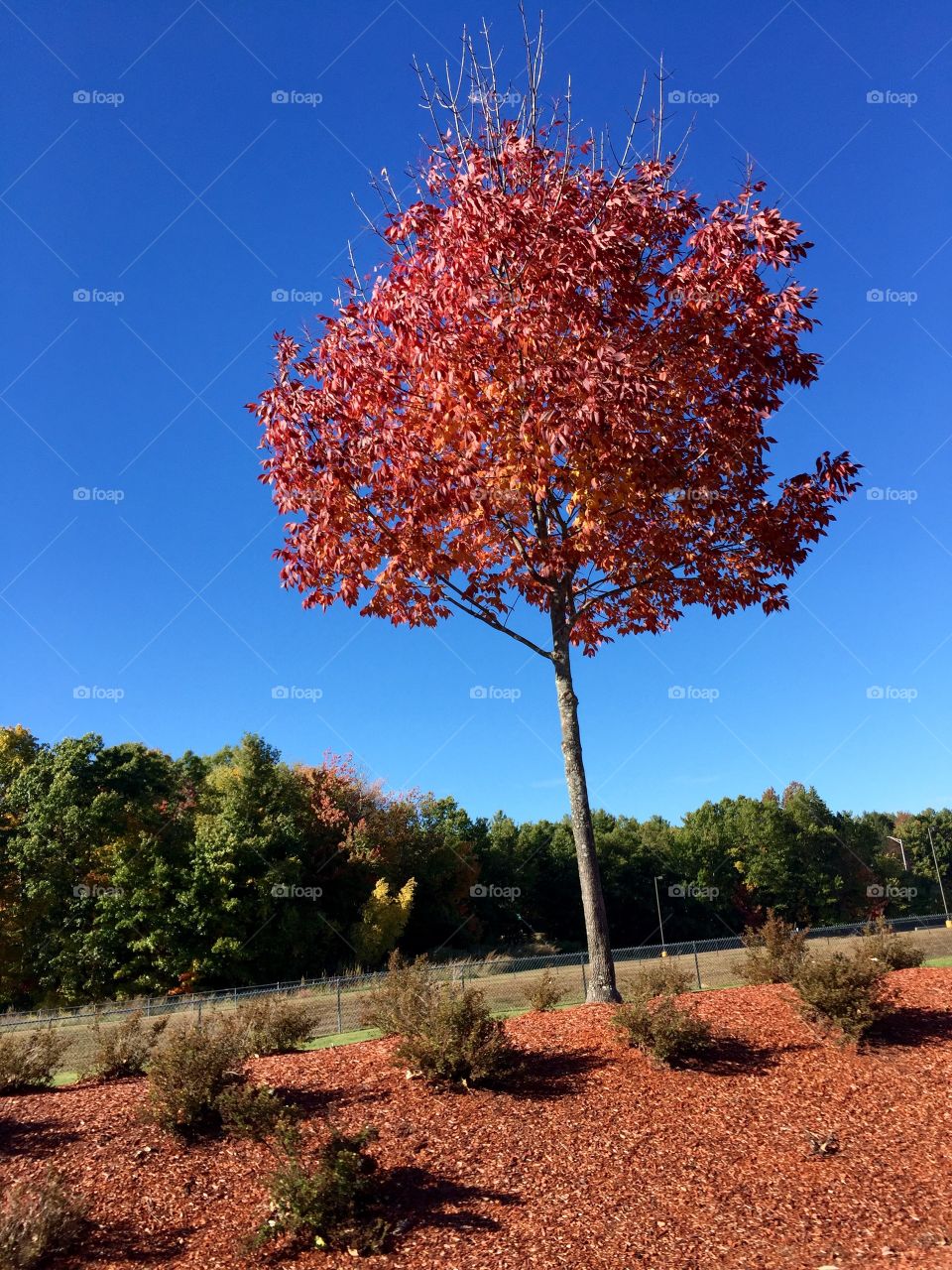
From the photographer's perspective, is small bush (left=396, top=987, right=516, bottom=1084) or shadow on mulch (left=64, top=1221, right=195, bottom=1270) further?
small bush (left=396, top=987, right=516, bottom=1084)

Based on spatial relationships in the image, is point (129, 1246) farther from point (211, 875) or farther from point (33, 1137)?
point (211, 875)

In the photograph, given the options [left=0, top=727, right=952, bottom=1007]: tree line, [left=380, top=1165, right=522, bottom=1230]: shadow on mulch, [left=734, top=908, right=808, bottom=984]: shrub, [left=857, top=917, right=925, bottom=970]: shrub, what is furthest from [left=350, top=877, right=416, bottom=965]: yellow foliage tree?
[left=380, top=1165, right=522, bottom=1230]: shadow on mulch

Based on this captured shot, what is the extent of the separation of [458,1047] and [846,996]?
3.78m

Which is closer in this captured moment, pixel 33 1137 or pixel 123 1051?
pixel 33 1137

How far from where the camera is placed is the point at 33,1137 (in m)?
6.31

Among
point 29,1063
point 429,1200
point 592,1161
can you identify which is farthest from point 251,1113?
point 29,1063

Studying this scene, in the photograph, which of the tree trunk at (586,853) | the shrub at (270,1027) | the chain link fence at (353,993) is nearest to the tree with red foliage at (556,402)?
the tree trunk at (586,853)

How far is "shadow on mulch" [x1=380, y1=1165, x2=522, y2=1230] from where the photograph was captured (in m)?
5.04

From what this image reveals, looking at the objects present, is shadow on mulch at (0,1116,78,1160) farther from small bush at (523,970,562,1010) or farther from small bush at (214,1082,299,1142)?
small bush at (523,970,562,1010)

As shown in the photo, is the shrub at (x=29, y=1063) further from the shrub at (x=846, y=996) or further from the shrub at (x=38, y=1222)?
the shrub at (x=846, y=996)

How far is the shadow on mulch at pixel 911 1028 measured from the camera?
7777 millimetres

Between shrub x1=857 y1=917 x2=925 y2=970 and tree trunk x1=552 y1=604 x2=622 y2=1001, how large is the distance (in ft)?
10.2

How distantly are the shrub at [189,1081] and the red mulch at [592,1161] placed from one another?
188mm

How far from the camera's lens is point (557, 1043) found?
309 inches
